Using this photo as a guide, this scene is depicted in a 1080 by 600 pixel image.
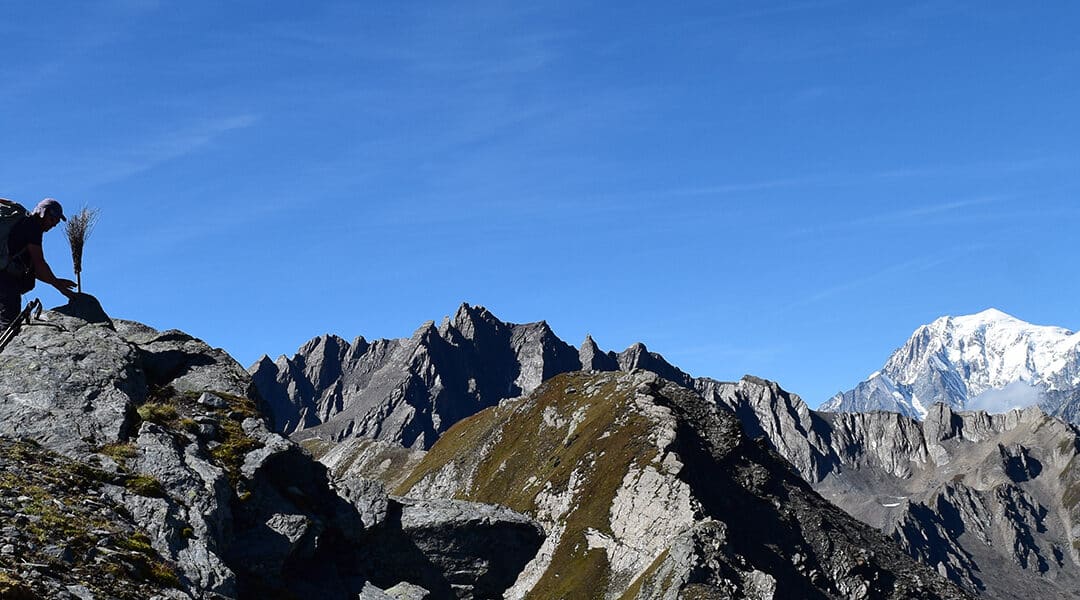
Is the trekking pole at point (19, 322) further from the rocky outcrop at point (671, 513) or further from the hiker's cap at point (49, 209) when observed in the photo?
the rocky outcrop at point (671, 513)

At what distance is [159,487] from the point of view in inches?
1041

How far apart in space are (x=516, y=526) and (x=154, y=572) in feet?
243

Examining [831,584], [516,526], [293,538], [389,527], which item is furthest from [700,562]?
[293,538]

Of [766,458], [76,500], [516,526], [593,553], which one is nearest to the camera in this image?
[76,500]

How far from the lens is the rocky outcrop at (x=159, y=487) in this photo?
22016mm

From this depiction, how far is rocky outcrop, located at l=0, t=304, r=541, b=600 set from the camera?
22.0 m

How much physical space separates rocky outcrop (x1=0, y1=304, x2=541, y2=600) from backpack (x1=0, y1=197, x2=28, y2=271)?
2631 millimetres

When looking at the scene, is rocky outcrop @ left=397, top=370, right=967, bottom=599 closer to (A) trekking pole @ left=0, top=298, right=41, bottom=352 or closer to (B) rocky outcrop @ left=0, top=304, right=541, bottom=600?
(B) rocky outcrop @ left=0, top=304, right=541, bottom=600

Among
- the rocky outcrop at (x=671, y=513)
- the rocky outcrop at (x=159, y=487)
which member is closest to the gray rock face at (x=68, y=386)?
the rocky outcrop at (x=159, y=487)

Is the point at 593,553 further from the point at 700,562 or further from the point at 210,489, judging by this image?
the point at 210,489

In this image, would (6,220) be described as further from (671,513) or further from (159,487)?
(671,513)

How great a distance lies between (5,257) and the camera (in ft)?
110

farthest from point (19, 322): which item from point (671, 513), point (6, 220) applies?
point (671, 513)

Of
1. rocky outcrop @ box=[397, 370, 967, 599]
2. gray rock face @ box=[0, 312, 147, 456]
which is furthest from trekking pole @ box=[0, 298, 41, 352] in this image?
rocky outcrop @ box=[397, 370, 967, 599]
